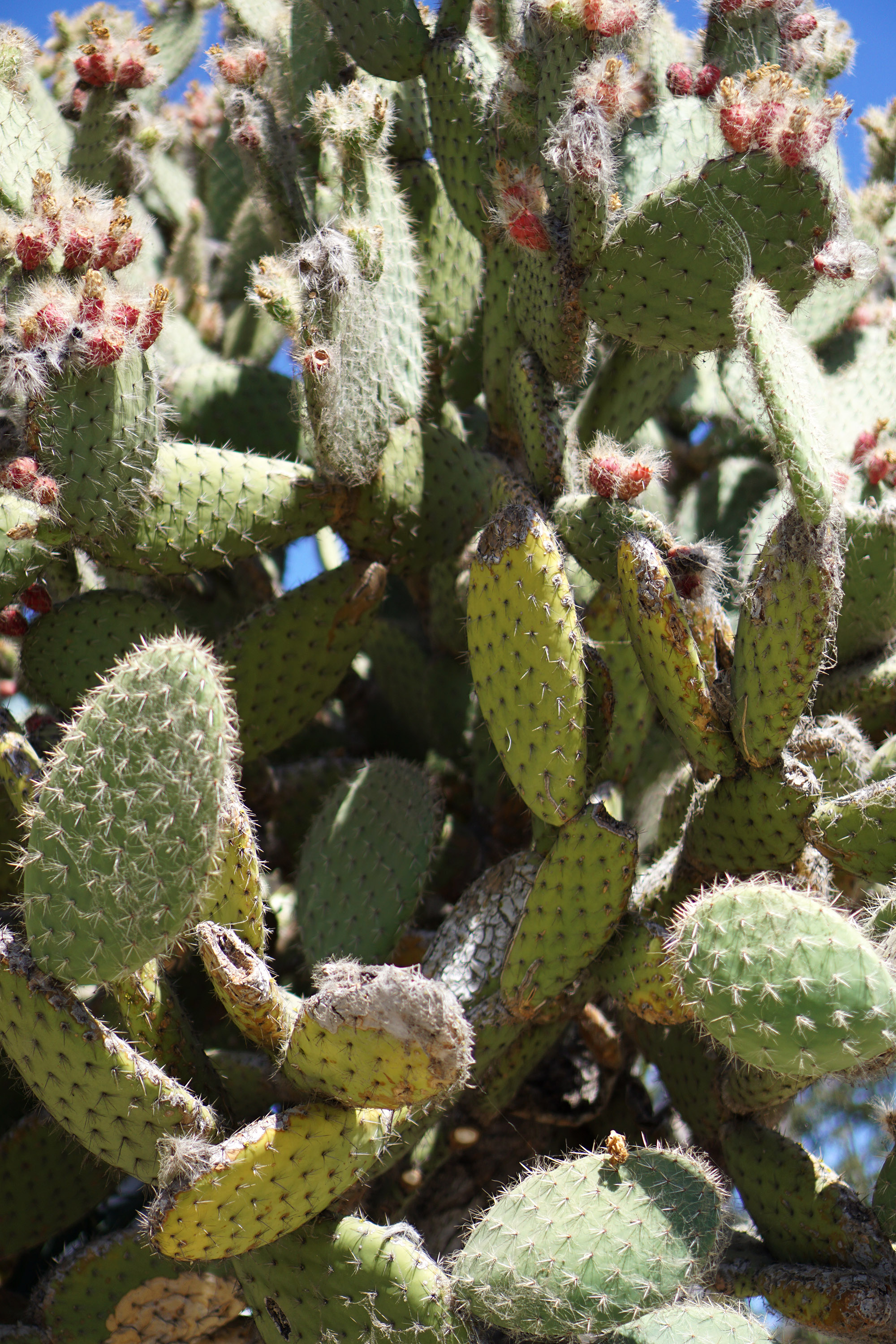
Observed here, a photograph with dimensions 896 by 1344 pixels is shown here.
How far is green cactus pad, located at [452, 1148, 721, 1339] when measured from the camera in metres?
1.69

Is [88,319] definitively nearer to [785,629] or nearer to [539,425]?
[539,425]

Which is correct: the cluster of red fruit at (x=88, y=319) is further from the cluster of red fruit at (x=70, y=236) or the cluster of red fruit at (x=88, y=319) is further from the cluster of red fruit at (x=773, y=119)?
the cluster of red fruit at (x=773, y=119)

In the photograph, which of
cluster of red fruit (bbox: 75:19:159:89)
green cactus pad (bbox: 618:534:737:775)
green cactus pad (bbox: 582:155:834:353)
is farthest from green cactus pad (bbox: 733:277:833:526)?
cluster of red fruit (bbox: 75:19:159:89)

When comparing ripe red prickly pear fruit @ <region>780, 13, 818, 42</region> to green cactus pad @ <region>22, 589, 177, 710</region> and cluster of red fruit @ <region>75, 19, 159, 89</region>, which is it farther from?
green cactus pad @ <region>22, 589, 177, 710</region>

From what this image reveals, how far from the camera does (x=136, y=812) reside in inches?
60.4

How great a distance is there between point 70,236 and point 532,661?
1.13 m

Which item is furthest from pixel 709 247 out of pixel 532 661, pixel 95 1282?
pixel 95 1282

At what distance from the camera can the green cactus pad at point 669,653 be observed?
1.95 meters

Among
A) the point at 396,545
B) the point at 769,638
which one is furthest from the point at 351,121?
the point at 769,638

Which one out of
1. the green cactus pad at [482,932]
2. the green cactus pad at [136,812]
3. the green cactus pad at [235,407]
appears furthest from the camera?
the green cactus pad at [235,407]

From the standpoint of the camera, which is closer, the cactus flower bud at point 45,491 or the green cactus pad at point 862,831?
the green cactus pad at point 862,831

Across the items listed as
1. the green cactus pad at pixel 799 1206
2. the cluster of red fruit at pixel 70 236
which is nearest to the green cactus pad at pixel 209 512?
the cluster of red fruit at pixel 70 236

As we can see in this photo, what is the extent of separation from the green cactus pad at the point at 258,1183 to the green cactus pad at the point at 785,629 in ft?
3.00

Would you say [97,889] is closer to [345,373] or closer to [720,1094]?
[345,373]
